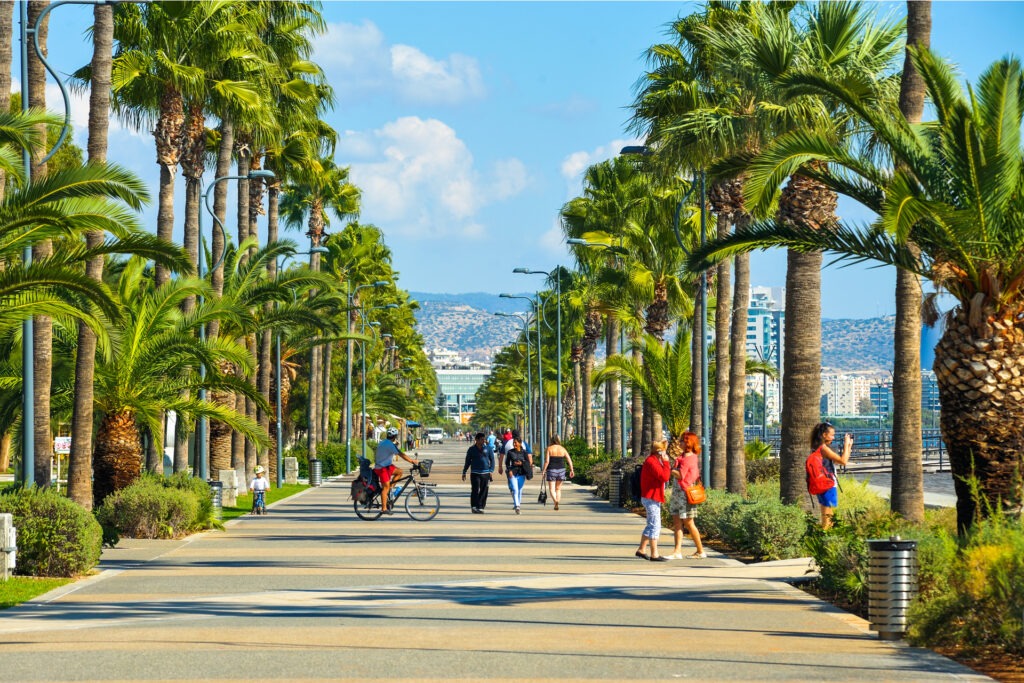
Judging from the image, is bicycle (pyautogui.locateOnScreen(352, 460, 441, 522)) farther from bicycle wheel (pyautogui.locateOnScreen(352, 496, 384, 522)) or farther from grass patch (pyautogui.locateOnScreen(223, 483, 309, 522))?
grass patch (pyautogui.locateOnScreen(223, 483, 309, 522))

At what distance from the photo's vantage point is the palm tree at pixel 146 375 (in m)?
25.6

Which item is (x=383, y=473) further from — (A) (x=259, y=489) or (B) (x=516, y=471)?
(B) (x=516, y=471)

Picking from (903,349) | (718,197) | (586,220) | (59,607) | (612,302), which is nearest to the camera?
(59,607)

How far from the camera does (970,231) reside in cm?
1446

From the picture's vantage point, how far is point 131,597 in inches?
601

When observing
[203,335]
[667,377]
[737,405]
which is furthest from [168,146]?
[667,377]

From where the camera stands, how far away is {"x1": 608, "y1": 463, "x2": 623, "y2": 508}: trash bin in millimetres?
35469

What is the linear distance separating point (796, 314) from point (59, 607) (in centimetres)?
1169

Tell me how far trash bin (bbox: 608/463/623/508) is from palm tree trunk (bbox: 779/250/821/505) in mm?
13817

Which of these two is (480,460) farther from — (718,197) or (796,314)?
(796,314)

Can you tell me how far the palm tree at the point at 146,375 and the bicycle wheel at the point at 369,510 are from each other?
3817mm

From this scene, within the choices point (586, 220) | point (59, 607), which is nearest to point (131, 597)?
point (59, 607)

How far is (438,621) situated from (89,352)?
11.5 m

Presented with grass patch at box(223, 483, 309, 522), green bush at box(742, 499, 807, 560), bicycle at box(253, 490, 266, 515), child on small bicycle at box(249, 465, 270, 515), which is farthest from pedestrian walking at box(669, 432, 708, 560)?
bicycle at box(253, 490, 266, 515)
